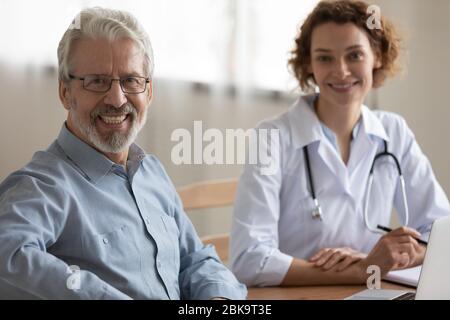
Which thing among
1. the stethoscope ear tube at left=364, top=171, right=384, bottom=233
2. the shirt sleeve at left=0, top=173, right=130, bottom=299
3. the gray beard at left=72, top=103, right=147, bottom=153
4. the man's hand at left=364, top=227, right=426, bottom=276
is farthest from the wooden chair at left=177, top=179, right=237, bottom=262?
the shirt sleeve at left=0, top=173, right=130, bottom=299

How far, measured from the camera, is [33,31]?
2457 mm

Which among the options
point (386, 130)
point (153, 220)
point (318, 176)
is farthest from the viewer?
point (386, 130)

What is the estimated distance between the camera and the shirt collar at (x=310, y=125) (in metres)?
1.59

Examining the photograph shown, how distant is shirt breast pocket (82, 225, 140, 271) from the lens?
952 millimetres

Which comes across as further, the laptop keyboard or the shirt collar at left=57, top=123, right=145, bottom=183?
the laptop keyboard

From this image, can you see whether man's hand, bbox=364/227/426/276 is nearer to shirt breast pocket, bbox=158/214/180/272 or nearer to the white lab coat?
the white lab coat

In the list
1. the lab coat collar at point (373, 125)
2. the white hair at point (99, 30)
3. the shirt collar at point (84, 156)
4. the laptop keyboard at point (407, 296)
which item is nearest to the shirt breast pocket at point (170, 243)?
the shirt collar at point (84, 156)

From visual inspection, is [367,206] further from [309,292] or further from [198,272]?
[198,272]

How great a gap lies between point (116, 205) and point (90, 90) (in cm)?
16

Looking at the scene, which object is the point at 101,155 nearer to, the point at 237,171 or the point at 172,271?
the point at 172,271

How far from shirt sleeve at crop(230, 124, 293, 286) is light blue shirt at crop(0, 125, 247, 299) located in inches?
9.3

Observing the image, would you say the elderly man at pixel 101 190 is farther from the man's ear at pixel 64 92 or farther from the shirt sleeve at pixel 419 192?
the shirt sleeve at pixel 419 192

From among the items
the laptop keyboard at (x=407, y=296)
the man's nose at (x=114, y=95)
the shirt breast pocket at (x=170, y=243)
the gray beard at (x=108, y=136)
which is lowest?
the laptop keyboard at (x=407, y=296)

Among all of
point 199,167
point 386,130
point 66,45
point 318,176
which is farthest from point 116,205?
point 199,167
